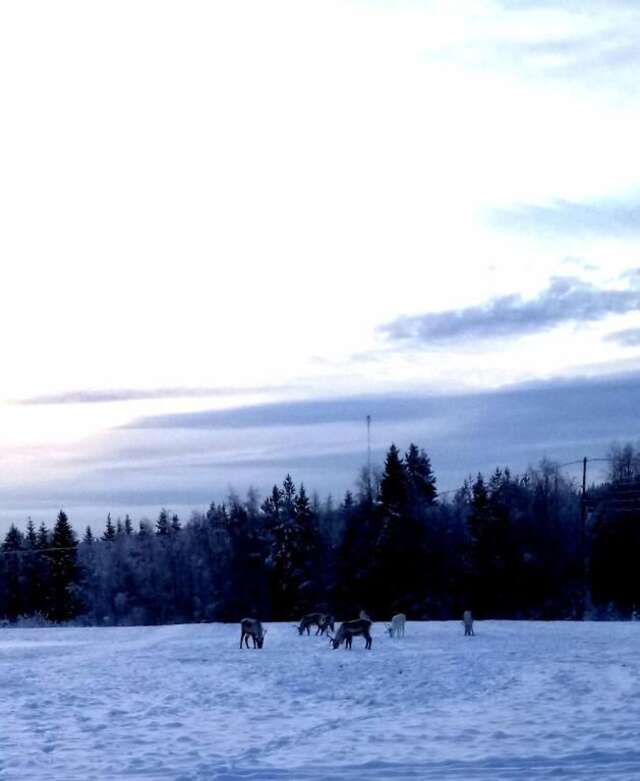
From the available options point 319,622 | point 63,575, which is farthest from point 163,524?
point 319,622

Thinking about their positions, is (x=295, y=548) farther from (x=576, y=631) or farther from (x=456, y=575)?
(x=576, y=631)

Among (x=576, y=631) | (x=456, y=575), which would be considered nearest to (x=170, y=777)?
(x=576, y=631)

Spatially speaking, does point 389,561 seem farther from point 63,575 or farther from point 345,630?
point 345,630

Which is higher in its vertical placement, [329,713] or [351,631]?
[351,631]

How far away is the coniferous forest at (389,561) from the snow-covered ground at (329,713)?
32.3 meters

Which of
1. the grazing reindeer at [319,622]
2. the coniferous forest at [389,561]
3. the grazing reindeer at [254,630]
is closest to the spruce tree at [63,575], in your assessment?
the coniferous forest at [389,561]

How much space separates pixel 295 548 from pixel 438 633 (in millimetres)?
45248

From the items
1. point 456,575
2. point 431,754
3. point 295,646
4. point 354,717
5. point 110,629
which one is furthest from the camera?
point 456,575

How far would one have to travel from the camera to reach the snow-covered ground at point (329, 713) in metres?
12.7

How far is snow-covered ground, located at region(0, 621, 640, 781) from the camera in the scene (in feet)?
41.7

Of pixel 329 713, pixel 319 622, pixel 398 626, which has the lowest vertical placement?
pixel 329 713

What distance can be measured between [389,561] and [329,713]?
194 ft

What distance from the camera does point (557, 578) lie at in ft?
260

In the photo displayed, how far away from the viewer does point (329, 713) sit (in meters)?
17.6
